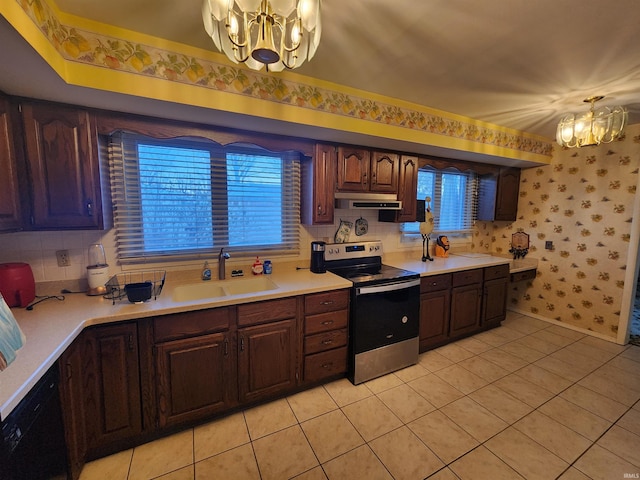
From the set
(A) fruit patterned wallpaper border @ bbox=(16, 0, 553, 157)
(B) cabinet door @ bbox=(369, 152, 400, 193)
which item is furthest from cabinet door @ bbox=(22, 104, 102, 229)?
(B) cabinet door @ bbox=(369, 152, 400, 193)

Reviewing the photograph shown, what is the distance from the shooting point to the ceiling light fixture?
3.16 ft

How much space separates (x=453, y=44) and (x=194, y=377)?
2.58 m

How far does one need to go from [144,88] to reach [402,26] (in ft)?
4.70

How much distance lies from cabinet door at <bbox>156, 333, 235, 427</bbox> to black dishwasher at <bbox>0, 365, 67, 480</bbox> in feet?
1.51

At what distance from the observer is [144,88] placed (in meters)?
1.49

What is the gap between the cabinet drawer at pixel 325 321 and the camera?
83.5 inches

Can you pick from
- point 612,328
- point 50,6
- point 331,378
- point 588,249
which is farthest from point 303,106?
point 612,328

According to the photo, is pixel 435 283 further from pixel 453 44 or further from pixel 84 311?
pixel 84 311

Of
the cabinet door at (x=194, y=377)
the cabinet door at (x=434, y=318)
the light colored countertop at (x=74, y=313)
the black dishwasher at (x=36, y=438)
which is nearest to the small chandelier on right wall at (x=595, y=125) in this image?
A: the cabinet door at (x=434, y=318)

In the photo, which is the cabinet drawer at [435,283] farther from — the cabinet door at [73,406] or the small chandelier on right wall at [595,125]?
the cabinet door at [73,406]

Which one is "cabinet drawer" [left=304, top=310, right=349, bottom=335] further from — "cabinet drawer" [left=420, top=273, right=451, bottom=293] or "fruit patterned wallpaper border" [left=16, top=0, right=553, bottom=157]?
"fruit patterned wallpaper border" [left=16, top=0, right=553, bottom=157]

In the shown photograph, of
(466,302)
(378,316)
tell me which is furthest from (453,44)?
(466,302)

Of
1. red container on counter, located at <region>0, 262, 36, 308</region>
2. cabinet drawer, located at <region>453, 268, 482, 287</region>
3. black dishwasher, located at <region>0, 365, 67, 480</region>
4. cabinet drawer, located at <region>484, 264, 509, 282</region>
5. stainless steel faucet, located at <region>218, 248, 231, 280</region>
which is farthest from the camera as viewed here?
cabinet drawer, located at <region>484, 264, 509, 282</region>

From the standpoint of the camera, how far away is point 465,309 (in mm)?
3035
